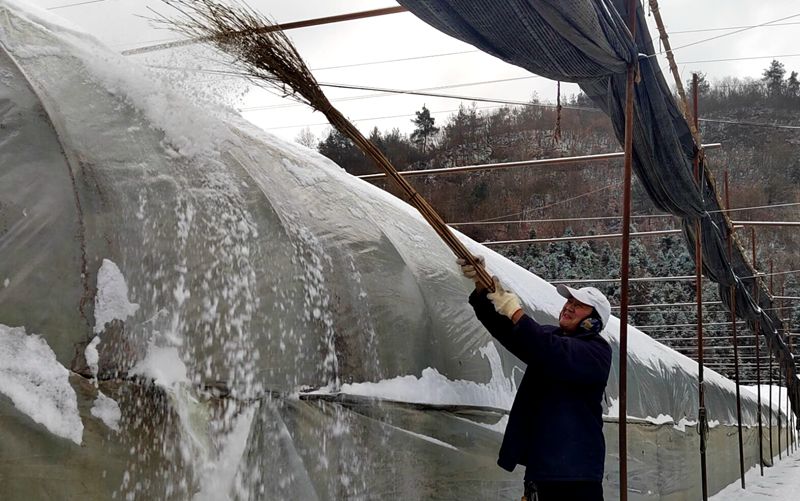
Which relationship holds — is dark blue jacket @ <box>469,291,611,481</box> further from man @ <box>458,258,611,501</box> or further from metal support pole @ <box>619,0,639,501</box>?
metal support pole @ <box>619,0,639,501</box>

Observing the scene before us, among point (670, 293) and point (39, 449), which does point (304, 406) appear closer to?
point (39, 449)

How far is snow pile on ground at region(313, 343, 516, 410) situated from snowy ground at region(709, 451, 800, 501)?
7.59 metres

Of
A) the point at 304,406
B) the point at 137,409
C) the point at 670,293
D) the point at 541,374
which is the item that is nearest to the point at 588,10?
the point at 541,374

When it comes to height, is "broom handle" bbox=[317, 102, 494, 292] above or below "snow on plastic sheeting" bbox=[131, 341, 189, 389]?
above

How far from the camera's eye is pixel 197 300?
2.07 metres

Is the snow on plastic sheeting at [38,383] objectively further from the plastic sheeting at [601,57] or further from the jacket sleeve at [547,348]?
the plastic sheeting at [601,57]

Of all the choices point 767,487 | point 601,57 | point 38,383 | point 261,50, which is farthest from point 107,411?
point 767,487

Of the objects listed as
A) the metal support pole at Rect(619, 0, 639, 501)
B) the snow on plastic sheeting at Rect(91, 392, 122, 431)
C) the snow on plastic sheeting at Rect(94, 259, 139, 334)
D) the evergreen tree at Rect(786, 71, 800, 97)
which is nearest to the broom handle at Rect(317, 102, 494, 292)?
the snow on plastic sheeting at Rect(94, 259, 139, 334)

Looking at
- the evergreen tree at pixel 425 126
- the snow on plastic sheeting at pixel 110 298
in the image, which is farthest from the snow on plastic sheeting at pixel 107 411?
the evergreen tree at pixel 425 126

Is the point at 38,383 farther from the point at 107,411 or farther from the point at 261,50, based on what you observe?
the point at 261,50

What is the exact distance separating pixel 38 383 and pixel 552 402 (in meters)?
2.03

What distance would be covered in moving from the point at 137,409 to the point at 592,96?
3.28 meters

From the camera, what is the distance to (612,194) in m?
56.6

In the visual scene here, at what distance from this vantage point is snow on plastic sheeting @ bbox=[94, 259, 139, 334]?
1816 millimetres
